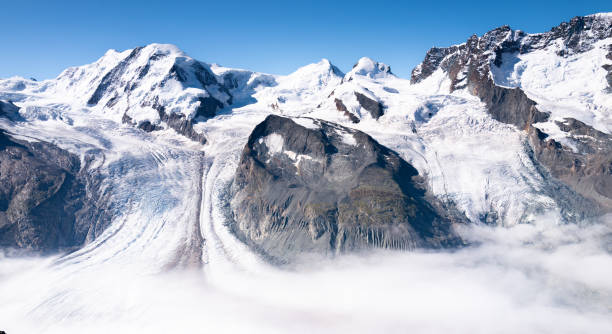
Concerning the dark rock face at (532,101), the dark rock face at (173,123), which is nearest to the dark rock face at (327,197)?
the dark rock face at (532,101)

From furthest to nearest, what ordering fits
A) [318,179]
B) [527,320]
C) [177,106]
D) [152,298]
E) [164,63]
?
[164,63] → [177,106] → [318,179] → [152,298] → [527,320]

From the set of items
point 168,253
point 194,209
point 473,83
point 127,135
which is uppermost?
point 473,83

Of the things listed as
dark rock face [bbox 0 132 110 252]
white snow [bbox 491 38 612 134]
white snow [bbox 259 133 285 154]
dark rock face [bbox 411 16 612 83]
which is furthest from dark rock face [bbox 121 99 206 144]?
white snow [bbox 491 38 612 134]

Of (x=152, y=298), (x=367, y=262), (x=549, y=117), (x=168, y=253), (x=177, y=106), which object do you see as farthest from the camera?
(x=177, y=106)

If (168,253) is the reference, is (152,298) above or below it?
below

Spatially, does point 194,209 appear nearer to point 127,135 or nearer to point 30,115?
point 127,135

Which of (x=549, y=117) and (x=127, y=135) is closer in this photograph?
(x=549, y=117)

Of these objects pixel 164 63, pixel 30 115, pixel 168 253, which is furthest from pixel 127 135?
pixel 168 253

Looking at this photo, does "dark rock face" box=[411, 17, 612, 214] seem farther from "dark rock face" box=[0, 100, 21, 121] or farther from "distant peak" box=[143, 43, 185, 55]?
"dark rock face" box=[0, 100, 21, 121]
